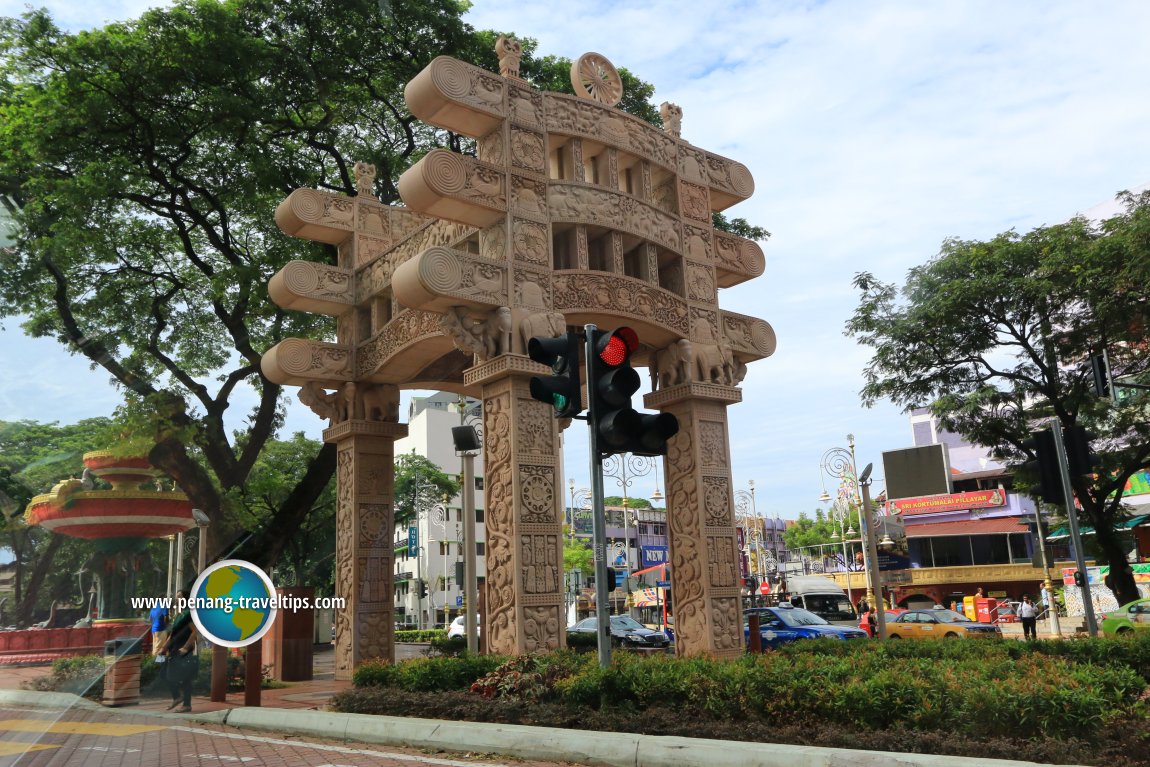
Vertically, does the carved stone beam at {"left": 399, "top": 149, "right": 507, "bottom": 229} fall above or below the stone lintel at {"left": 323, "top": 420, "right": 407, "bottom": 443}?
above

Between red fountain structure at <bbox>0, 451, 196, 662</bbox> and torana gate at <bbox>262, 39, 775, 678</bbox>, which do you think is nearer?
red fountain structure at <bbox>0, 451, 196, 662</bbox>

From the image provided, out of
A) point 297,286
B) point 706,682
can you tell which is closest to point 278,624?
point 297,286

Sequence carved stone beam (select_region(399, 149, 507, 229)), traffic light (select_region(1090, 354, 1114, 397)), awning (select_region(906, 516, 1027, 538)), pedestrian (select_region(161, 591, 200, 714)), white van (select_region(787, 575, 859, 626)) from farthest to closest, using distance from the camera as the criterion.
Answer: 1. awning (select_region(906, 516, 1027, 538))
2. white van (select_region(787, 575, 859, 626))
3. traffic light (select_region(1090, 354, 1114, 397))
4. carved stone beam (select_region(399, 149, 507, 229))
5. pedestrian (select_region(161, 591, 200, 714))

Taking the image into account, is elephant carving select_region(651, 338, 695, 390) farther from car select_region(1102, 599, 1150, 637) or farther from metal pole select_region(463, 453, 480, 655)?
car select_region(1102, 599, 1150, 637)

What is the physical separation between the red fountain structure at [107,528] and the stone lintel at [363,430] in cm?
1423

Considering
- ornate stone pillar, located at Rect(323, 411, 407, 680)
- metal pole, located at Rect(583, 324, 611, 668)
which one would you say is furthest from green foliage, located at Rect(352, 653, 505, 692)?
ornate stone pillar, located at Rect(323, 411, 407, 680)

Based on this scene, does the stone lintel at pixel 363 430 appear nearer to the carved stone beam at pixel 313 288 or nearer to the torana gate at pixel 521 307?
the torana gate at pixel 521 307

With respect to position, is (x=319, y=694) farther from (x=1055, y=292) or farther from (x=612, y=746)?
(x=1055, y=292)

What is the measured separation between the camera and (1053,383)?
22531mm

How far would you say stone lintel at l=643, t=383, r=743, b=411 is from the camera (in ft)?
49.4

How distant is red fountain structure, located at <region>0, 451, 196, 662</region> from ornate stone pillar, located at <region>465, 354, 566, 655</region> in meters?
10.3

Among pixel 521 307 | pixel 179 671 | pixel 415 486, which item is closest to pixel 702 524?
pixel 521 307

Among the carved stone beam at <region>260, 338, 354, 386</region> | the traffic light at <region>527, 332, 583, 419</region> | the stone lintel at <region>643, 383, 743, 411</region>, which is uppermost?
the carved stone beam at <region>260, 338, 354, 386</region>

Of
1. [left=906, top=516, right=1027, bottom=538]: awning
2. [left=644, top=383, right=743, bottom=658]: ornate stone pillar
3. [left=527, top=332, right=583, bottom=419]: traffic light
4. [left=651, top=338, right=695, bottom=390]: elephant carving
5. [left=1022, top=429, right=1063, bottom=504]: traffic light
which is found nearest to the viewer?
[left=527, top=332, right=583, bottom=419]: traffic light
